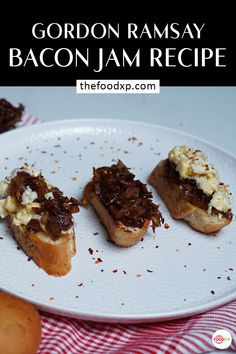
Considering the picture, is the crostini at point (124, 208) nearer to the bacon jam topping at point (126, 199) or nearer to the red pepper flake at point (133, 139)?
the bacon jam topping at point (126, 199)

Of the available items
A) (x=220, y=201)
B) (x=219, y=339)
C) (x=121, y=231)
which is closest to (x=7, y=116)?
(x=121, y=231)

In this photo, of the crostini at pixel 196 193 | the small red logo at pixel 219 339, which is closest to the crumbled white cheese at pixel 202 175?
the crostini at pixel 196 193

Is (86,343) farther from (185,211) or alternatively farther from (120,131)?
(120,131)

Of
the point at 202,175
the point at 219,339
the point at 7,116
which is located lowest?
the point at 219,339

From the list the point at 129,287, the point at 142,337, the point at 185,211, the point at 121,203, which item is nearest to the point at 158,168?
the point at 185,211

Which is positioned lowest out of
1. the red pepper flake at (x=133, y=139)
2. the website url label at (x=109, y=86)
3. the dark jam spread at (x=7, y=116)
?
the red pepper flake at (x=133, y=139)

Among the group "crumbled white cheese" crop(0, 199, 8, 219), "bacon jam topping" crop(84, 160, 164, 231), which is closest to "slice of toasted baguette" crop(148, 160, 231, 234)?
"bacon jam topping" crop(84, 160, 164, 231)

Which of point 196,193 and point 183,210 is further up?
point 196,193

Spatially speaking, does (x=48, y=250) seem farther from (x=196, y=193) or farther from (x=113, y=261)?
(x=196, y=193)
